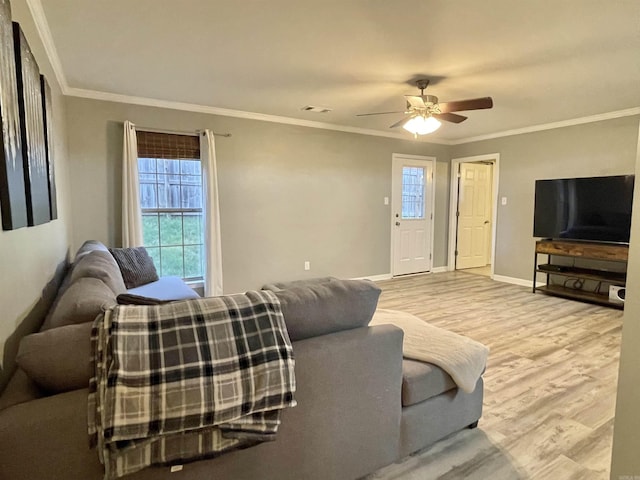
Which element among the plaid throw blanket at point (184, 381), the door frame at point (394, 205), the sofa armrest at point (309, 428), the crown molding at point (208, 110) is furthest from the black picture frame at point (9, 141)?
the door frame at point (394, 205)

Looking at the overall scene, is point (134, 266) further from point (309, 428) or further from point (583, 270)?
point (583, 270)

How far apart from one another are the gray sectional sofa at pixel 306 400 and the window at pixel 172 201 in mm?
2505

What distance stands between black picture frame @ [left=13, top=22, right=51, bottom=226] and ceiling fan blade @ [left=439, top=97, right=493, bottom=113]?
2931mm

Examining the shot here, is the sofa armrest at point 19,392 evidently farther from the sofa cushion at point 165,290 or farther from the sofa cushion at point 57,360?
the sofa cushion at point 165,290

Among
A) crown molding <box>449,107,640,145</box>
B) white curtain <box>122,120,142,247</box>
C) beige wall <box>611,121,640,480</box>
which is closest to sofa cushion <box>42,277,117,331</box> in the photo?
beige wall <box>611,121,640,480</box>

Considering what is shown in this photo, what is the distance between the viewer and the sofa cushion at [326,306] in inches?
54.2

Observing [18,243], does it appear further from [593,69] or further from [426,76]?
[593,69]

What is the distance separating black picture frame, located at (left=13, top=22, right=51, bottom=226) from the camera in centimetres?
152

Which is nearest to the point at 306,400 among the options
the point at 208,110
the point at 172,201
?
the point at 172,201

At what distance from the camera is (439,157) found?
645 cm

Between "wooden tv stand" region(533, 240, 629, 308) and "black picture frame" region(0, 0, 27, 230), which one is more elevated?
"black picture frame" region(0, 0, 27, 230)

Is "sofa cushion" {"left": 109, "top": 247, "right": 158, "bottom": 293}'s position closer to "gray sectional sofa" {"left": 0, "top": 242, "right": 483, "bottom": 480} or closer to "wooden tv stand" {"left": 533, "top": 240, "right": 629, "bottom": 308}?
"gray sectional sofa" {"left": 0, "top": 242, "right": 483, "bottom": 480}

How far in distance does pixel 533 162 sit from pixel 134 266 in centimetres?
540

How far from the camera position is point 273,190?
4.86 m
